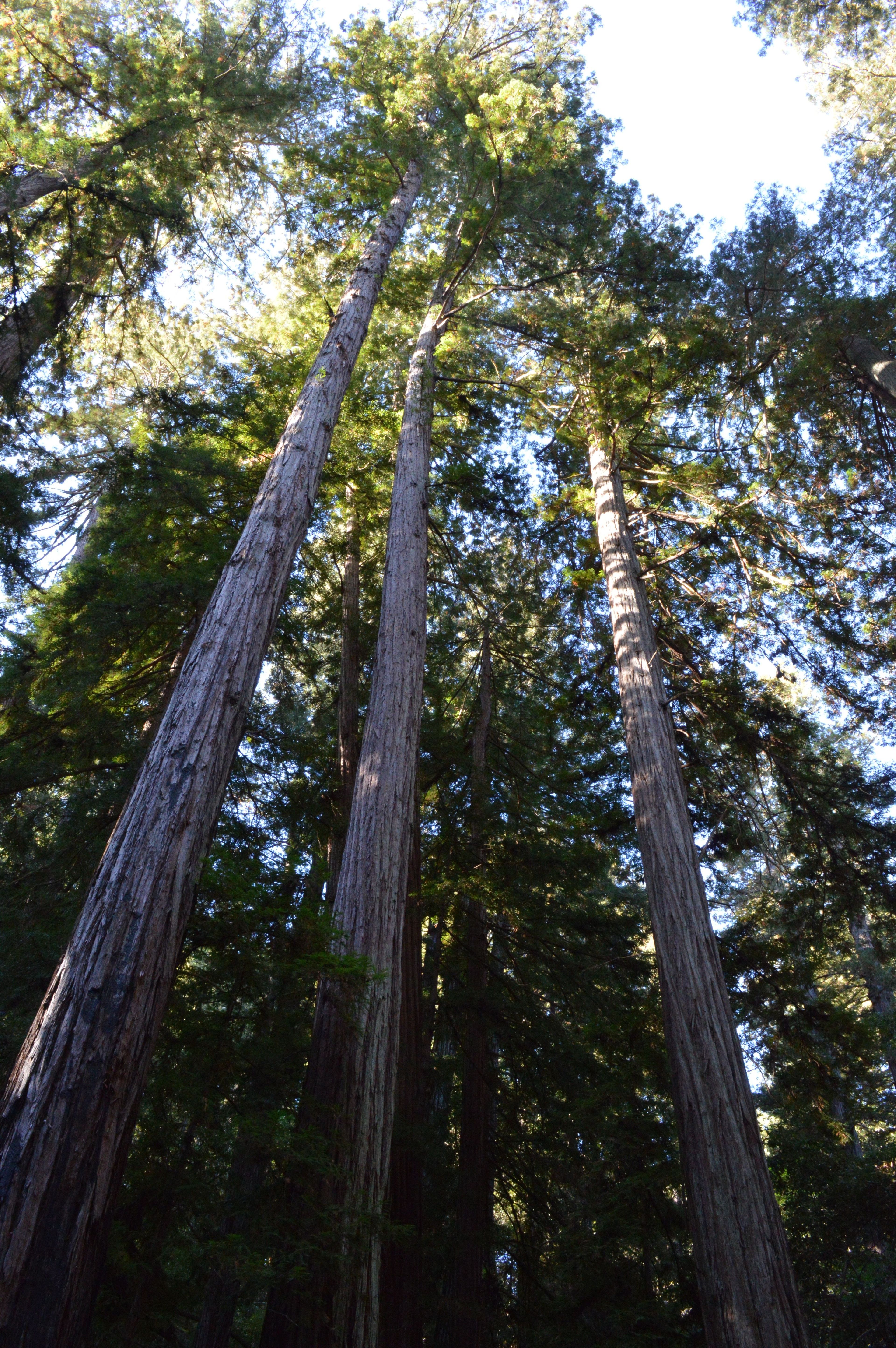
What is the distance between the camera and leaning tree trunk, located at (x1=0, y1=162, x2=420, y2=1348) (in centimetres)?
270

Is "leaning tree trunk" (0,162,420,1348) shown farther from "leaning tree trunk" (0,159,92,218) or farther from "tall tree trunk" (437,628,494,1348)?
"leaning tree trunk" (0,159,92,218)

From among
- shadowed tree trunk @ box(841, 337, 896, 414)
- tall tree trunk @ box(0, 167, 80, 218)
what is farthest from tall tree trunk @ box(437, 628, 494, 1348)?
tall tree trunk @ box(0, 167, 80, 218)

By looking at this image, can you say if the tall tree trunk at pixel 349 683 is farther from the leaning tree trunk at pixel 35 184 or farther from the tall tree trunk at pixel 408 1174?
the leaning tree trunk at pixel 35 184

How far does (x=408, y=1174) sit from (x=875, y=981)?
12.3m

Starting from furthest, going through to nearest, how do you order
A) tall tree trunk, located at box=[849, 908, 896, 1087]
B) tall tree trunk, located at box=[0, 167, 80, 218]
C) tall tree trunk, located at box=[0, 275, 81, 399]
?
tall tree trunk, located at box=[849, 908, 896, 1087] < tall tree trunk, located at box=[0, 275, 81, 399] < tall tree trunk, located at box=[0, 167, 80, 218]

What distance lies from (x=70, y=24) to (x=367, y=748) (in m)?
10.1

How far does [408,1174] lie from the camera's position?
19.1ft

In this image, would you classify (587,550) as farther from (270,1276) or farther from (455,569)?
(270,1276)

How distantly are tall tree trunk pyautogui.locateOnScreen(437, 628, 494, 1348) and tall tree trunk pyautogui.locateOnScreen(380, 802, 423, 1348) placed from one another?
0.69 m

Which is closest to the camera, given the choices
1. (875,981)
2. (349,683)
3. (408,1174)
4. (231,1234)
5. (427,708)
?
(231,1234)

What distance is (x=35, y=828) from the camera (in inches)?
309

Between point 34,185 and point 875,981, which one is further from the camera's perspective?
point 875,981

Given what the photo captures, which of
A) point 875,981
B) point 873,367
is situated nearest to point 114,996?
point 873,367

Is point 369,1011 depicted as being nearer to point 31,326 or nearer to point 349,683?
point 349,683
